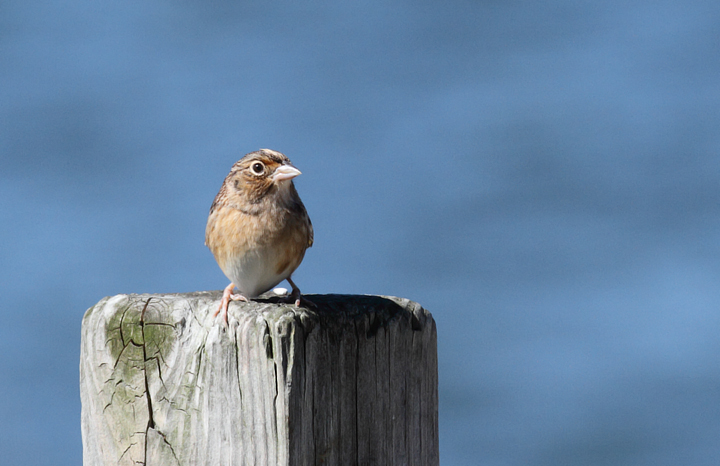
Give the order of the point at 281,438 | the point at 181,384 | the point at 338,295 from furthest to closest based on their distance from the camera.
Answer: the point at 338,295
the point at 181,384
the point at 281,438

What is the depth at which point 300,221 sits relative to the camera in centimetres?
342

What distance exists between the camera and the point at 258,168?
3.45 m

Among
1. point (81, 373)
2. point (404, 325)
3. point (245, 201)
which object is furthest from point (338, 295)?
point (81, 373)

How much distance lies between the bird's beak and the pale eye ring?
0.22 ft

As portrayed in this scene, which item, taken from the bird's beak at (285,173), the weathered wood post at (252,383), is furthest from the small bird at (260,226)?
the weathered wood post at (252,383)

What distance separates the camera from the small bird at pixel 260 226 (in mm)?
3365

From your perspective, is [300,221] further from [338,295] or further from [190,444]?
[190,444]

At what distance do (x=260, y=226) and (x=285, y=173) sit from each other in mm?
267

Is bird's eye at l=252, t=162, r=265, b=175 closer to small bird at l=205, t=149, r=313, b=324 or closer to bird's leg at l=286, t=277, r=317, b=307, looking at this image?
small bird at l=205, t=149, r=313, b=324

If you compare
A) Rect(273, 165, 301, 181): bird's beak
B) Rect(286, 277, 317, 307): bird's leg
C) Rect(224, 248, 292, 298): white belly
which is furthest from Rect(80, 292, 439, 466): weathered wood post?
Rect(273, 165, 301, 181): bird's beak

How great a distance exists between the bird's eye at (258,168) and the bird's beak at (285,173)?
67mm

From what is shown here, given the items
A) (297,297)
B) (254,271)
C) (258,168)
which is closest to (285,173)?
(258,168)

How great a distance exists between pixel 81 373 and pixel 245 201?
1.03 metres

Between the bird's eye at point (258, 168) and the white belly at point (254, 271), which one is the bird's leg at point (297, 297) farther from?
the bird's eye at point (258, 168)
